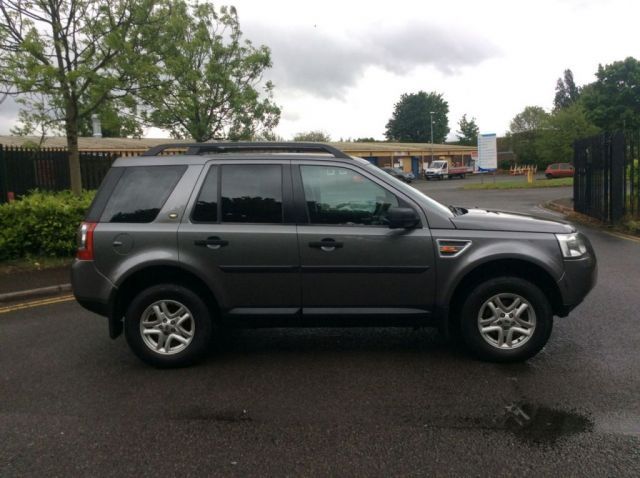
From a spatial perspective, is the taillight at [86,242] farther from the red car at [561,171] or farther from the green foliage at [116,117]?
the red car at [561,171]

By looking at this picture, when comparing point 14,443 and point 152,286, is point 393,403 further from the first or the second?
point 14,443

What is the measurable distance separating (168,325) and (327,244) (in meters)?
1.49

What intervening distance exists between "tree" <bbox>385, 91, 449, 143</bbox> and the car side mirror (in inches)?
4362

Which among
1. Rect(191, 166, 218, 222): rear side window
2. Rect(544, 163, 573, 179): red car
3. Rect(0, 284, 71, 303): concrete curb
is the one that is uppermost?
Rect(544, 163, 573, 179): red car

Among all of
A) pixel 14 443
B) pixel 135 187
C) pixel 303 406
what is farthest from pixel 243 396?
pixel 135 187

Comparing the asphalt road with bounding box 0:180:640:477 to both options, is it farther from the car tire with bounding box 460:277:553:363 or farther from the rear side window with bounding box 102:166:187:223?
the rear side window with bounding box 102:166:187:223

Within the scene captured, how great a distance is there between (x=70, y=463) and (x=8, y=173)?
34.2 feet

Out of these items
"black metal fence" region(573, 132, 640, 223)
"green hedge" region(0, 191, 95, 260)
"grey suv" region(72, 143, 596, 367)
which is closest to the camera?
"grey suv" region(72, 143, 596, 367)

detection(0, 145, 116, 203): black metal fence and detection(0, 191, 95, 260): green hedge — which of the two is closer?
detection(0, 191, 95, 260): green hedge

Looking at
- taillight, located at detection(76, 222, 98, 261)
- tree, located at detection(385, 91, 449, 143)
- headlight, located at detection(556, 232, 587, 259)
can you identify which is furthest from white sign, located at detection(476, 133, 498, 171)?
tree, located at detection(385, 91, 449, 143)

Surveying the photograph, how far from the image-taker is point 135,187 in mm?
4582

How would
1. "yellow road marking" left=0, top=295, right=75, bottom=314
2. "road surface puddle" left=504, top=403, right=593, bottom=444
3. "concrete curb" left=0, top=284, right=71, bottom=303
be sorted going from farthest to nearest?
1. "concrete curb" left=0, top=284, right=71, bottom=303
2. "yellow road marking" left=0, top=295, right=75, bottom=314
3. "road surface puddle" left=504, top=403, right=593, bottom=444

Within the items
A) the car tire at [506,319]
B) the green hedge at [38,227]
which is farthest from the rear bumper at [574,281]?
the green hedge at [38,227]

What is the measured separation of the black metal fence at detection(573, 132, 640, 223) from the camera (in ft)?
39.3
